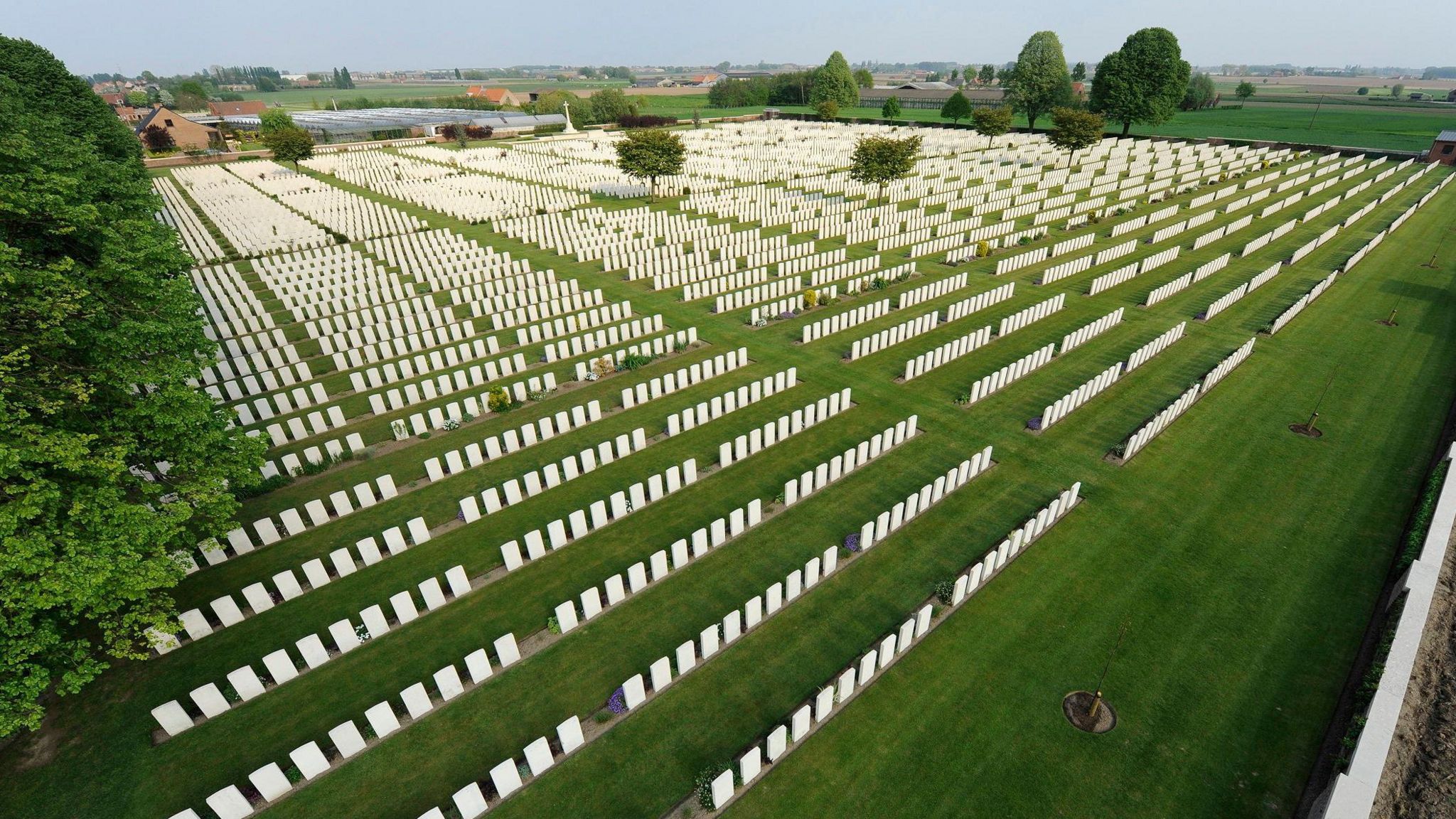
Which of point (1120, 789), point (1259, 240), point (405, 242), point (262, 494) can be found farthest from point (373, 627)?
point (1259, 240)

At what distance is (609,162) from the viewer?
198ft

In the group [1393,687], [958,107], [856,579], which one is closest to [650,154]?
[856,579]

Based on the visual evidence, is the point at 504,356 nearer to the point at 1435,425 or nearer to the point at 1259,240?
the point at 1435,425

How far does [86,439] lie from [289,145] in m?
60.2

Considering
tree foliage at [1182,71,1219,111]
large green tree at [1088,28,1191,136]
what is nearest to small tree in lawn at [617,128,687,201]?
large green tree at [1088,28,1191,136]

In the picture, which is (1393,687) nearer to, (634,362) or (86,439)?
(634,362)

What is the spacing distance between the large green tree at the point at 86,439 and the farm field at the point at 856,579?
2.19 m

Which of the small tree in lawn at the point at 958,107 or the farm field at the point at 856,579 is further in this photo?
the small tree in lawn at the point at 958,107

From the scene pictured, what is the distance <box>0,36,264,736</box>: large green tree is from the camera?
7223mm

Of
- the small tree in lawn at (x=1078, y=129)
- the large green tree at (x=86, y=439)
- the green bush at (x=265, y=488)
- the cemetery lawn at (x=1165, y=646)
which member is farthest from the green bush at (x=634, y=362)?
the small tree in lawn at (x=1078, y=129)

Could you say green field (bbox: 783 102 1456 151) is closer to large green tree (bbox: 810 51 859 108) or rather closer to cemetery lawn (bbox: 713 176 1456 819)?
large green tree (bbox: 810 51 859 108)

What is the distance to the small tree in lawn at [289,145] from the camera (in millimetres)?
53844

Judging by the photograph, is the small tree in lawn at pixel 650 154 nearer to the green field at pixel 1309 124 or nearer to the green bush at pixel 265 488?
the green bush at pixel 265 488

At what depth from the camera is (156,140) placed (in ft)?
239
